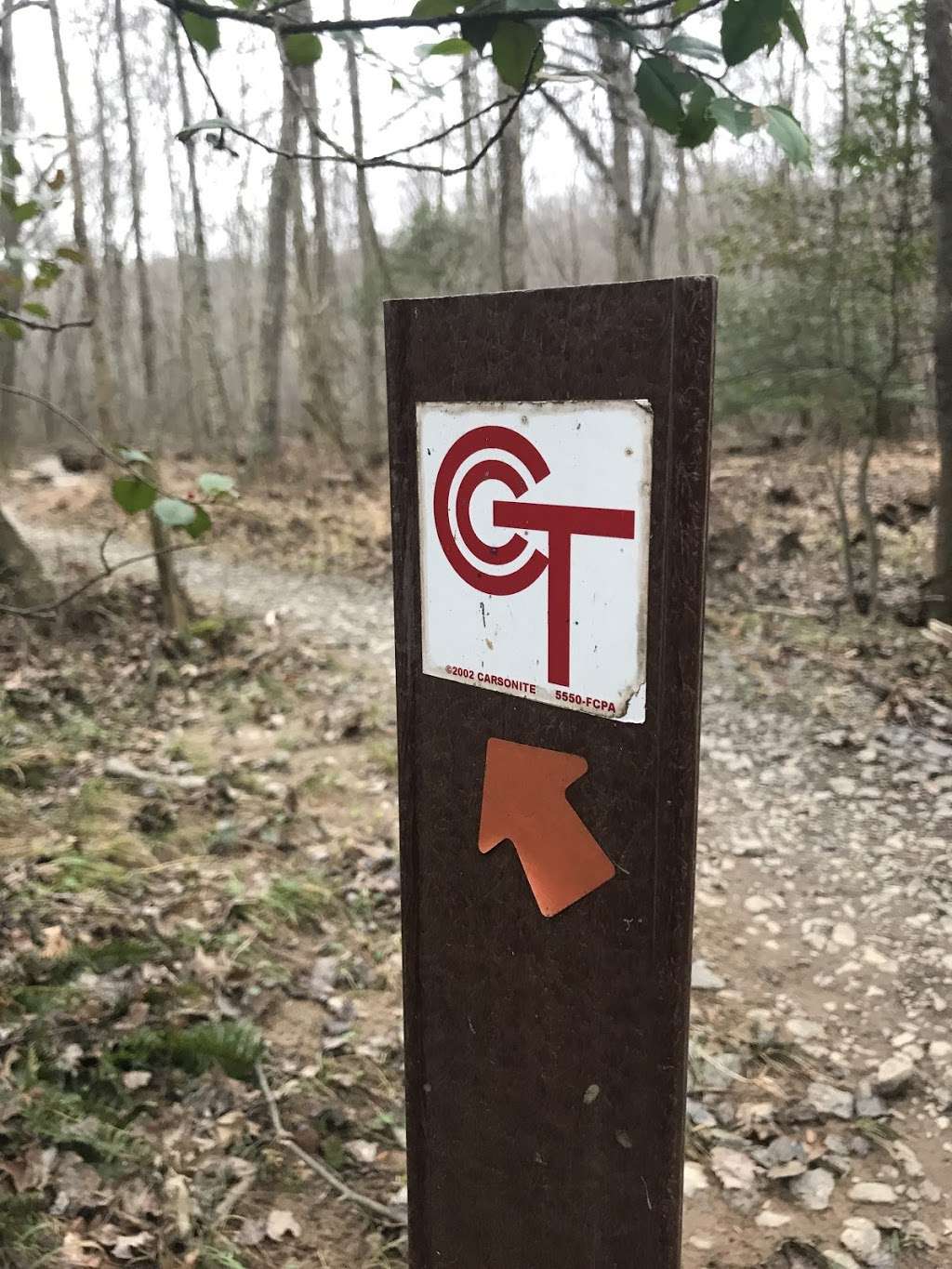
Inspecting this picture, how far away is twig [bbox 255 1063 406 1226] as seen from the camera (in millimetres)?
2332

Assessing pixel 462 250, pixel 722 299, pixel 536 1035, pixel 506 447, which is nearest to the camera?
pixel 506 447

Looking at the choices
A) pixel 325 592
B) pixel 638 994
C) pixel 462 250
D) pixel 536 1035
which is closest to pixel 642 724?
pixel 638 994

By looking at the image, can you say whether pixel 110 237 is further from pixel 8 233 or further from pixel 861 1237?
pixel 861 1237

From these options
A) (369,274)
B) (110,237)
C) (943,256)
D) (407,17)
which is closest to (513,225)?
(943,256)

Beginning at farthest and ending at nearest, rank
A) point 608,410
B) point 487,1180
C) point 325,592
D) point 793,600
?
point 325,592
point 793,600
point 487,1180
point 608,410

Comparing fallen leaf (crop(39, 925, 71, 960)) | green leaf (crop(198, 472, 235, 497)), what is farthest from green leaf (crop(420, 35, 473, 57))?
fallen leaf (crop(39, 925, 71, 960))

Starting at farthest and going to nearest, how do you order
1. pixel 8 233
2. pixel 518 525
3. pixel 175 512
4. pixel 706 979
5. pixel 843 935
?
pixel 8 233
pixel 843 935
pixel 706 979
pixel 175 512
pixel 518 525

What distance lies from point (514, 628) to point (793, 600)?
6.70 meters

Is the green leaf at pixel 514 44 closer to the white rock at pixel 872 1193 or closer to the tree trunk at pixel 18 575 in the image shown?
the white rock at pixel 872 1193

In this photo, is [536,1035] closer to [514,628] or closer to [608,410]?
[514,628]

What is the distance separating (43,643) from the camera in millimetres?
5973

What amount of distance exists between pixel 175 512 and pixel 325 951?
7.09 feet

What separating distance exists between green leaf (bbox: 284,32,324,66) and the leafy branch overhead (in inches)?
2.3

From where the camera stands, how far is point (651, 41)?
1.31 metres
